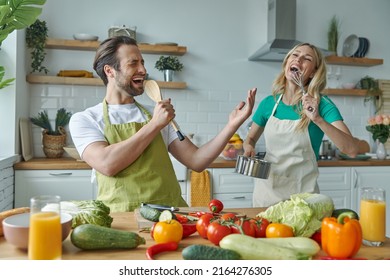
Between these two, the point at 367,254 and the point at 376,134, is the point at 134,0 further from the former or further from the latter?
the point at 367,254

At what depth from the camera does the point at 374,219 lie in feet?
3.37

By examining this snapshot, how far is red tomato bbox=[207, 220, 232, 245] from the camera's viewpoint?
37.8 inches

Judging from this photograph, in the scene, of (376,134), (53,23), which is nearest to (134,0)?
(53,23)

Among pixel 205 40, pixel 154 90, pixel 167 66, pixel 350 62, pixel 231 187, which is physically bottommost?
pixel 231 187

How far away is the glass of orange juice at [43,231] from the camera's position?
2.61 ft

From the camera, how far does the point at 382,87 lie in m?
3.83

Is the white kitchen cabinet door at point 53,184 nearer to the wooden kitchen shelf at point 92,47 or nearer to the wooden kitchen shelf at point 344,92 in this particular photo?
the wooden kitchen shelf at point 92,47

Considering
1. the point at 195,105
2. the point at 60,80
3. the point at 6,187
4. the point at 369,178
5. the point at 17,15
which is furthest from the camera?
the point at 195,105

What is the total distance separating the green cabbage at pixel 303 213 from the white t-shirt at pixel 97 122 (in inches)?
27.6

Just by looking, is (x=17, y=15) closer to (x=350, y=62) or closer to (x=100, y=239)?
(x=100, y=239)

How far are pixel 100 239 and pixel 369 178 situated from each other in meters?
2.81

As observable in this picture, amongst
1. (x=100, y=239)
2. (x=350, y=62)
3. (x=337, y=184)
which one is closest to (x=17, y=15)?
(x=100, y=239)
